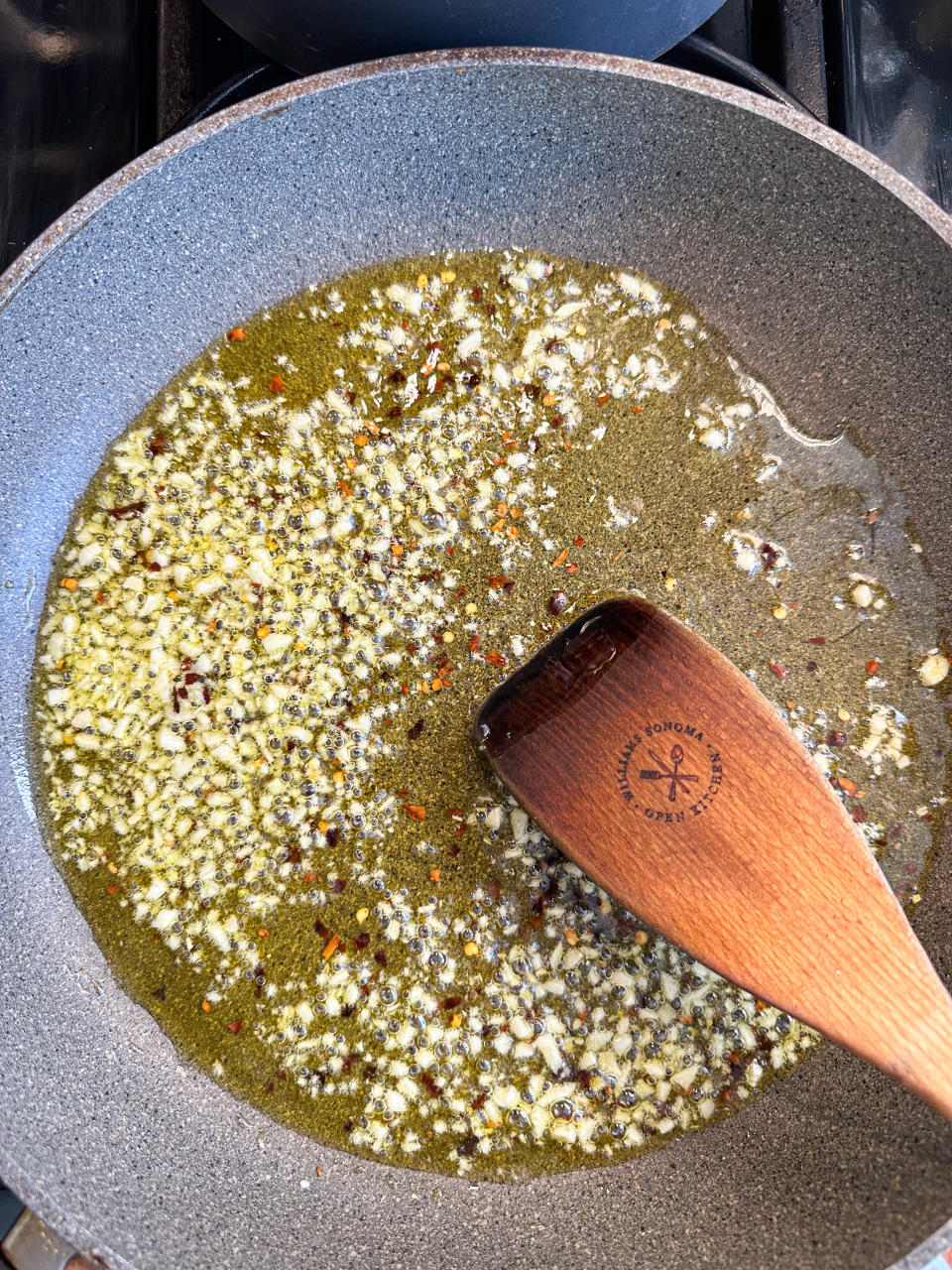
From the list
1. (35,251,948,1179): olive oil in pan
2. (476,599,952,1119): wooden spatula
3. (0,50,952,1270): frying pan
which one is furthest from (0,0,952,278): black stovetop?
(476,599,952,1119): wooden spatula

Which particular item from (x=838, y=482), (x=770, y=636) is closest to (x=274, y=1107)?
(x=770, y=636)

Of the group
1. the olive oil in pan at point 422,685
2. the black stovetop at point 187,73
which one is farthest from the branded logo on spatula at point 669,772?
the black stovetop at point 187,73

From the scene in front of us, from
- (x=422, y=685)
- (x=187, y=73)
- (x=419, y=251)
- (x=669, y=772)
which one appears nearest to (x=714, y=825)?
(x=669, y=772)

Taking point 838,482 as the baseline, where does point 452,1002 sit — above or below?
Result: below

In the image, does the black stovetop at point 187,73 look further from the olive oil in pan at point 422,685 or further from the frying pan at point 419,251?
the olive oil in pan at point 422,685

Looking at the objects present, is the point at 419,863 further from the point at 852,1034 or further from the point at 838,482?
the point at 838,482

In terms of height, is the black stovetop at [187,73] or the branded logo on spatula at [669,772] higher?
the black stovetop at [187,73]
